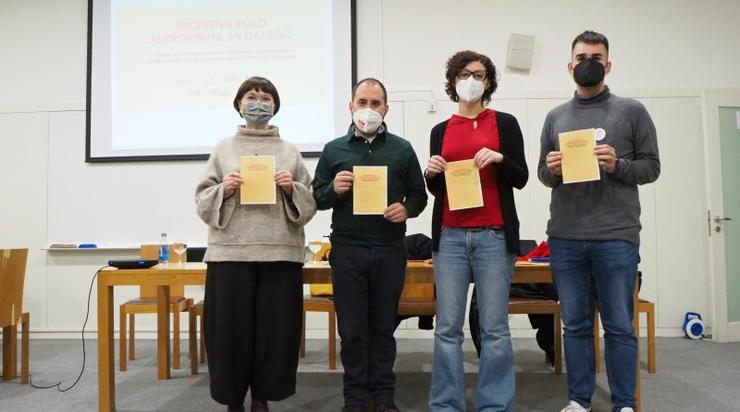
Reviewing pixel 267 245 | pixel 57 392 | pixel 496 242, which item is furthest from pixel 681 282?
pixel 57 392

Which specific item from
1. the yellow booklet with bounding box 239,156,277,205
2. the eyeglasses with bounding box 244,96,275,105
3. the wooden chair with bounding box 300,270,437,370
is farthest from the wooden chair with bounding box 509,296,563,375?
the eyeglasses with bounding box 244,96,275,105

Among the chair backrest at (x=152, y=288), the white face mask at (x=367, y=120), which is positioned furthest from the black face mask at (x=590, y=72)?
the chair backrest at (x=152, y=288)

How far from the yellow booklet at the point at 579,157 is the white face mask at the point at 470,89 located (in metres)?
0.35

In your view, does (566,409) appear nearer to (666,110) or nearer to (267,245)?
(267,245)

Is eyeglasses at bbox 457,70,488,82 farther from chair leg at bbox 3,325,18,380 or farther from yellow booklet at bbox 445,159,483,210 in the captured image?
chair leg at bbox 3,325,18,380

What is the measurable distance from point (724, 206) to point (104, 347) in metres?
4.51

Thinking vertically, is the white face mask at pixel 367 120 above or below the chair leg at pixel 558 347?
above

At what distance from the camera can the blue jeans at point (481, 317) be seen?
1.88 m

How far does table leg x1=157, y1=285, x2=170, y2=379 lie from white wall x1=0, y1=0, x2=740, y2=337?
1407mm

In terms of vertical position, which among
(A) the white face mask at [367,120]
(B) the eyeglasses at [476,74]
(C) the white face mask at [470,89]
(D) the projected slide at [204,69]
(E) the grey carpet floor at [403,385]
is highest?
(D) the projected slide at [204,69]

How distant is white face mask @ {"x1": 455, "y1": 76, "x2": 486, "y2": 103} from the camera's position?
6.31ft

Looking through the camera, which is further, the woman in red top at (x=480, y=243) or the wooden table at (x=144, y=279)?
the wooden table at (x=144, y=279)

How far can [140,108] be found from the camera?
4461 mm

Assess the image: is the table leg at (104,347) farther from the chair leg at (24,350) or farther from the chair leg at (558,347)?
the chair leg at (558,347)
